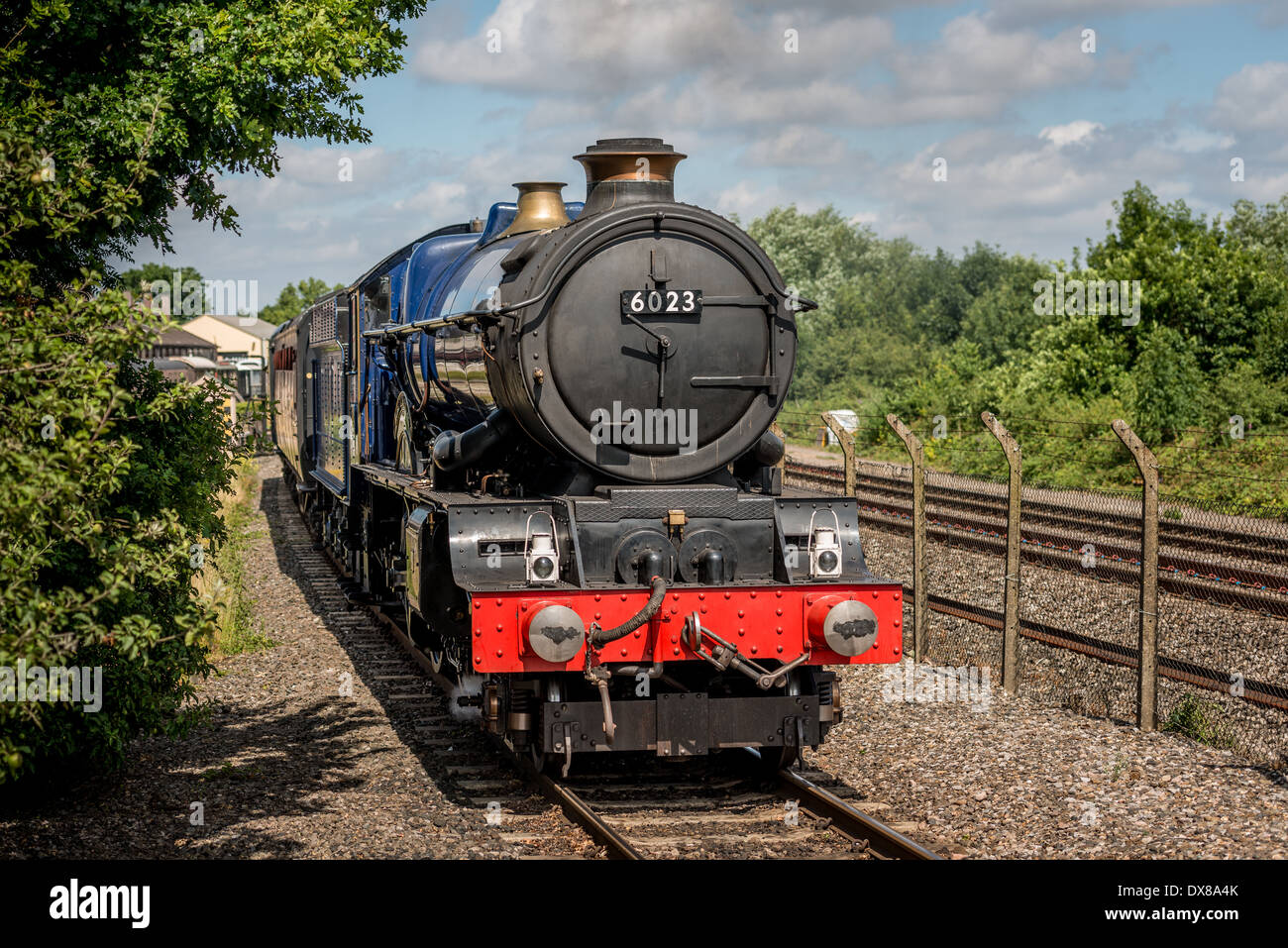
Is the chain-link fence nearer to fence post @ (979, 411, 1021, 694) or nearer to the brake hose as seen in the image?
fence post @ (979, 411, 1021, 694)

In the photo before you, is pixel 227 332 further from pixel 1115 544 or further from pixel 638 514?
pixel 638 514

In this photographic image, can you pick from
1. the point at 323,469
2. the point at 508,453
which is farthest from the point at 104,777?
the point at 323,469

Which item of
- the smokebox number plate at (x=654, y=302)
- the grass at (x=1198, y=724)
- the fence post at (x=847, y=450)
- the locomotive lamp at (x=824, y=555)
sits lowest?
the grass at (x=1198, y=724)

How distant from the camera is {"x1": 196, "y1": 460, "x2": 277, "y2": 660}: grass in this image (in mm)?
11141

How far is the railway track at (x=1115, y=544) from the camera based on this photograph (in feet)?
38.3

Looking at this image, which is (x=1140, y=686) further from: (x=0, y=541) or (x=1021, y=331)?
(x=1021, y=331)

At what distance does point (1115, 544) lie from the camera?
47.0 ft

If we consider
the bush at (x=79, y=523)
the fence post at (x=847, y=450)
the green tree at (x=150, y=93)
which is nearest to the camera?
the bush at (x=79, y=523)

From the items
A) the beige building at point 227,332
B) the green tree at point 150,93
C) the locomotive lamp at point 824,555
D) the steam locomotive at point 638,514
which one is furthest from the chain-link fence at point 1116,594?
the beige building at point 227,332

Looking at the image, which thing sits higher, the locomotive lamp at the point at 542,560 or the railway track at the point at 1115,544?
the locomotive lamp at the point at 542,560

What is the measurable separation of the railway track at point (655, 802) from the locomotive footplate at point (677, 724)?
1.13 feet

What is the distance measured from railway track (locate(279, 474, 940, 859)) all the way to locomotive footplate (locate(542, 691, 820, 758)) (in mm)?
344

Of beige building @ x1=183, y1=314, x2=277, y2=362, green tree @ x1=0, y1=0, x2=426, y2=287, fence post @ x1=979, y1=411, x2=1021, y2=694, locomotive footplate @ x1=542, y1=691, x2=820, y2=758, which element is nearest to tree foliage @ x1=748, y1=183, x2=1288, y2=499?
fence post @ x1=979, y1=411, x2=1021, y2=694

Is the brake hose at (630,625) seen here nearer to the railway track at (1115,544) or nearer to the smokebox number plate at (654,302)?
the smokebox number plate at (654,302)
